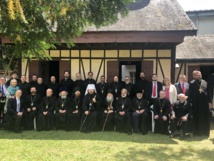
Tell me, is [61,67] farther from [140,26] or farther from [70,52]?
[140,26]

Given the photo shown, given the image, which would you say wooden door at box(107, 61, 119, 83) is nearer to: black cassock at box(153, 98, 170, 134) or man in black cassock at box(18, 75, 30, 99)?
black cassock at box(153, 98, 170, 134)

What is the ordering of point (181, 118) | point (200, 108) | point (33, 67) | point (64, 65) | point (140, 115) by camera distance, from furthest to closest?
1. point (33, 67)
2. point (64, 65)
3. point (140, 115)
4. point (200, 108)
5. point (181, 118)

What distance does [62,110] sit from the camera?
754 centimetres

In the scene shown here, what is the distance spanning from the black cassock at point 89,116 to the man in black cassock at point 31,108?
5.21 ft

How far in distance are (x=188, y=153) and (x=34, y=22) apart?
14.3ft

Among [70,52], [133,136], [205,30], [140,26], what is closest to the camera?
→ [133,136]

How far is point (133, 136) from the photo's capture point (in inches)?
267

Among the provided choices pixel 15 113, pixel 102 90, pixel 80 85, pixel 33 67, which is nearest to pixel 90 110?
pixel 102 90

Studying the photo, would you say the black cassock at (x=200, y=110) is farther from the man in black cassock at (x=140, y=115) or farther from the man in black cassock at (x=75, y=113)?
the man in black cassock at (x=75, y=113)

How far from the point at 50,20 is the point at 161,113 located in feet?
14.7

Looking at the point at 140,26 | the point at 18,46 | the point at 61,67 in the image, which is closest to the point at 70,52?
the point at 61,67

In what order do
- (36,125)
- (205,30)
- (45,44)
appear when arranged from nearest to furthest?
(45,44) < (36,125) < (205,30)

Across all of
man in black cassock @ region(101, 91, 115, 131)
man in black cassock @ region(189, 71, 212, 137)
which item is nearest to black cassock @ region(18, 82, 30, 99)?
man in black cassock @ region(101, 91, 115, 131)

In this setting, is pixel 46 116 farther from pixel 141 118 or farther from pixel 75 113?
pixel 141 118
